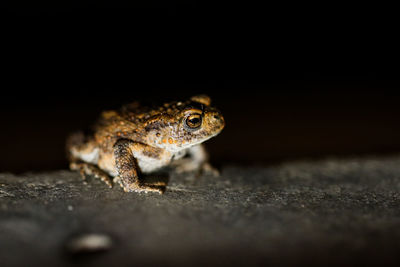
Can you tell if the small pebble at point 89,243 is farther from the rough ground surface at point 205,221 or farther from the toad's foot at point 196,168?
the toad's foot at point 196,168

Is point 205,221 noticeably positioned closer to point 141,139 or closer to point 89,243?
point 89,243

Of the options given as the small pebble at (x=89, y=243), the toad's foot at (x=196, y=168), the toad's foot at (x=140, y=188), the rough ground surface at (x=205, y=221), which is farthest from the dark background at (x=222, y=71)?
the small pebble at (x=89, y=243)

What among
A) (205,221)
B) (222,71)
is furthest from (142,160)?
(222,71)

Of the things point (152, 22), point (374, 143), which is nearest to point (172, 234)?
point (374, 143)

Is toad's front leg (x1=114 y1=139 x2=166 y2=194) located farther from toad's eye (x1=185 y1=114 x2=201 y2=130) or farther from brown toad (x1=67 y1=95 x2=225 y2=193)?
toad's eye (x1=185 y1=114 x2=201 y2=130)

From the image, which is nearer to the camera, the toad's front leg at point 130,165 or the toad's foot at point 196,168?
the toad's front leg at point 130,165

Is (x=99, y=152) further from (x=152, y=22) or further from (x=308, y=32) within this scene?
(x=308, y=32)
